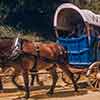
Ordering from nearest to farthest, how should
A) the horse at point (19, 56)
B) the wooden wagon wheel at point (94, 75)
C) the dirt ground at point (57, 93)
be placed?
the horse at point (19, 56) < the dirt ground at point (57, 93) < the wooden wagon wheel at point (94, 75)

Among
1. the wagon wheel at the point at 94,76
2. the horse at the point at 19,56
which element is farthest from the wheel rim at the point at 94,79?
the horse at the point at 19,56

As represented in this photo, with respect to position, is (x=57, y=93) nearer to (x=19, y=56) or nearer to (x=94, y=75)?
(x=94, y=75)

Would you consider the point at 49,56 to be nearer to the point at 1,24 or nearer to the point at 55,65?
the point at 55,65

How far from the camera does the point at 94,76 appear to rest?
13.7 m

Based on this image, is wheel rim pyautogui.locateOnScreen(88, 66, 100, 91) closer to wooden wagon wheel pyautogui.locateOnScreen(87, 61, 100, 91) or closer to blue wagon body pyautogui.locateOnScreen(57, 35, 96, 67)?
wooden wagon wheel pyautogui.locateOnScreen(87, 61, 100, 91)

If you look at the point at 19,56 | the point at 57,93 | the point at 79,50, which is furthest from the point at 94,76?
the point at 19,56

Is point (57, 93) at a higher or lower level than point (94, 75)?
lower

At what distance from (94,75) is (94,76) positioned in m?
0.03

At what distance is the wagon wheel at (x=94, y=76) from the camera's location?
13555 mm

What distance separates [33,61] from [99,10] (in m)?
12.5

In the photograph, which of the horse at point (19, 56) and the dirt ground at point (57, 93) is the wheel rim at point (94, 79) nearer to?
the dirt ground at point (57, 93)

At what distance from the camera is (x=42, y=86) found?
1454 cm

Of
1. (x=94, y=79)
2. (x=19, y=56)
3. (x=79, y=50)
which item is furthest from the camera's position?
(x=79, y=50)

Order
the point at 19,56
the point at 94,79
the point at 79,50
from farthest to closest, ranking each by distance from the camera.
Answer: the point at 79,50, the point at 94,79, the point at 19,56
